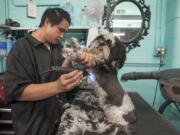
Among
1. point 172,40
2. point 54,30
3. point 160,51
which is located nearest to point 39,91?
point 54,30

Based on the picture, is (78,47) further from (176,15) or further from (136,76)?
(176,15)

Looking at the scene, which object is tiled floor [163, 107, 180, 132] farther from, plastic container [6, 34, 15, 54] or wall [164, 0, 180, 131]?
plastic container [6, 34, 15, 54]

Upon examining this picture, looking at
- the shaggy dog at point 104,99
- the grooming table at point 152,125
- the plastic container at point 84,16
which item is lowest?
the grooming table at point 152,125

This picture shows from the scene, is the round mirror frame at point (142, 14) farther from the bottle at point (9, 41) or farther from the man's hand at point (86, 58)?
the man's hand at point (86, 58)

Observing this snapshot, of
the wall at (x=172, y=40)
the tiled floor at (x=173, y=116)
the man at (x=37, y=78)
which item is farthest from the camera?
the tiled floor at (x=173, y=116)

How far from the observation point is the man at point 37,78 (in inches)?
43.2

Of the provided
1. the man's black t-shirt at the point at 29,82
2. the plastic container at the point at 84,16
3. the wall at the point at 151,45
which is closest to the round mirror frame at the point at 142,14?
the wall at the point at 151,45

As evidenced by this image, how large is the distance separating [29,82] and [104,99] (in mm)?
375

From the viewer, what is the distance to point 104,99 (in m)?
1.11

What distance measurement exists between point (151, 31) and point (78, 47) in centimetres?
195

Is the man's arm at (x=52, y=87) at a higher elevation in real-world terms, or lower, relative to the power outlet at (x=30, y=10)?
lower

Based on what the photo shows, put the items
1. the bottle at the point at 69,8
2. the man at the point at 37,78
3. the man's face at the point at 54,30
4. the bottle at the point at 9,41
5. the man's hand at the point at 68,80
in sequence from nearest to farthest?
1. the man's hand at the point at 68,80
2. the man at the point at 37,78
3. the man's face at the point at 54,30
4. the bottle at the point at 9,41
5. the bottle at the point at 69,8

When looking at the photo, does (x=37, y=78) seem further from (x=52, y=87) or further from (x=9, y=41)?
(x=9, y=41)

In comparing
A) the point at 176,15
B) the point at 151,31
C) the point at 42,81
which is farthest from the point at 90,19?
the point at 42,81
